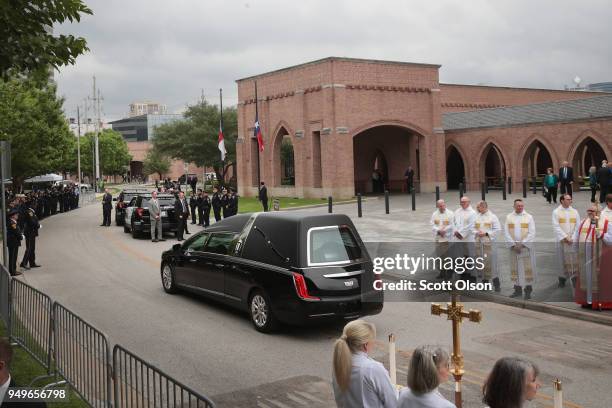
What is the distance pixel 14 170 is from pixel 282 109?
18.0 m

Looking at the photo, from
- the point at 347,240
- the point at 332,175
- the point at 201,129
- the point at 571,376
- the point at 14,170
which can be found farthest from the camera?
the point at 201,129

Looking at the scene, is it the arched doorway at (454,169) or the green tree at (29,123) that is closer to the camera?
the green tree at (29,123)

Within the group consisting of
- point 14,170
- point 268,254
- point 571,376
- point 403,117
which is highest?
point 403,117

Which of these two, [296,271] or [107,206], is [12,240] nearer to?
[296,271]

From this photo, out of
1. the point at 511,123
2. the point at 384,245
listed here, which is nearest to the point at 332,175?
A: the point at 511,123

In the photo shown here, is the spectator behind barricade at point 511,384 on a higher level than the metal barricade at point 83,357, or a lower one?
higher

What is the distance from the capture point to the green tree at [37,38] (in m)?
7.96

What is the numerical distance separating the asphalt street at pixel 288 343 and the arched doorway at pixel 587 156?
1203 inches

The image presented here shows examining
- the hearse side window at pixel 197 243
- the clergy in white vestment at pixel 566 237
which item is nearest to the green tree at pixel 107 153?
the hearse side window at pixel 197 243

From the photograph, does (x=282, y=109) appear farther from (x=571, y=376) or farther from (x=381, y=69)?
(x=571, y=376)

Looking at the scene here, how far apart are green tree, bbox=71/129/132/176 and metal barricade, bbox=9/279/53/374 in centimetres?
9027

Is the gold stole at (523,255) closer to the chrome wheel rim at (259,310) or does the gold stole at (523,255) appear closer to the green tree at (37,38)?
the chrome wheel rim at (259,310)

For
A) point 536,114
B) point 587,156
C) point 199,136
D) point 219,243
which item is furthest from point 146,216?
point 587,156

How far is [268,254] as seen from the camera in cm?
1018
